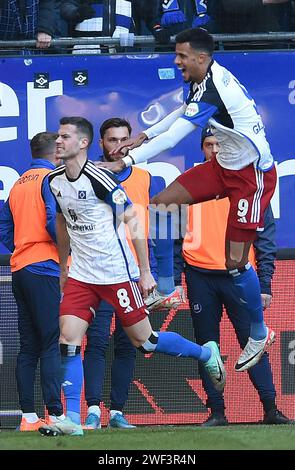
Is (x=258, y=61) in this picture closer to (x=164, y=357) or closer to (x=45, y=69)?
(x=45, y=69)

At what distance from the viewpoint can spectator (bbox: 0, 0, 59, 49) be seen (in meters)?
11.8

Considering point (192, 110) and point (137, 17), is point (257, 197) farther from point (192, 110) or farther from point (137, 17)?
point (137, 17)

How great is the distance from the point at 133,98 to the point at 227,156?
7.78ft

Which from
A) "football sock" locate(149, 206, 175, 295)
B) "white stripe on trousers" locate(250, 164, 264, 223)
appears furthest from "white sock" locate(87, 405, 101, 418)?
"white stripe on trousers" locate(250, 164, 264, 223)

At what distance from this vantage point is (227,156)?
9203mm

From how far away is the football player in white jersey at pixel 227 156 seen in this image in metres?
8.80

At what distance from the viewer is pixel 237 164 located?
916 centimetres

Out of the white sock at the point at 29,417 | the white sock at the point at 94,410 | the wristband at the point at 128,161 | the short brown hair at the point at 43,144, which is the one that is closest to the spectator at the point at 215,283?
the white sock at the point at 94,410

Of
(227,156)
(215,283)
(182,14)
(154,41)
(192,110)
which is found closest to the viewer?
(192,110)

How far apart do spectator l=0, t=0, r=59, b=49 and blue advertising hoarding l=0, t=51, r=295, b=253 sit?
63cm

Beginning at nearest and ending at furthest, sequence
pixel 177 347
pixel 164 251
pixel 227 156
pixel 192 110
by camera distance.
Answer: pixel 192 110, pixel 177 347, pixel 227 156, pixel 164 251

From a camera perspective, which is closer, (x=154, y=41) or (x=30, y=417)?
(x=30, y=417)

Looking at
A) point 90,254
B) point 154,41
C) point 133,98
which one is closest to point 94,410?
point 90,254
